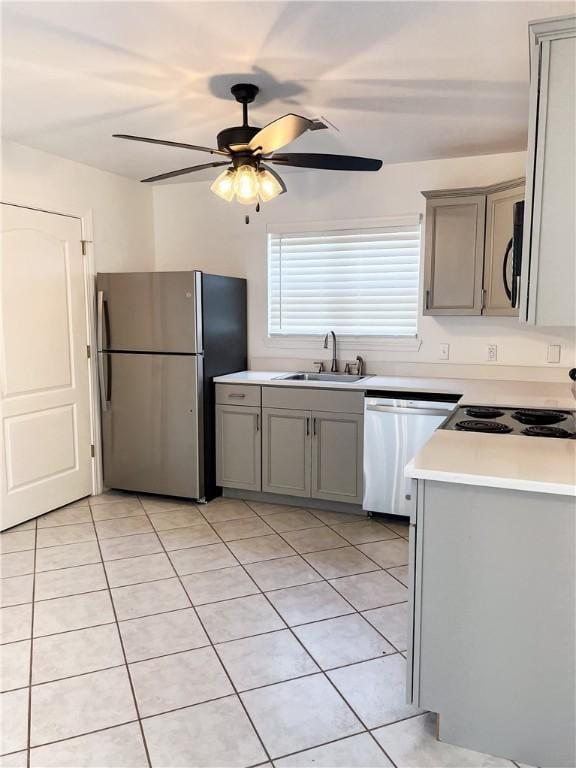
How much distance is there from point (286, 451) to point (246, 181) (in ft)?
6.22

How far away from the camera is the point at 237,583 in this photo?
2779 millimetres

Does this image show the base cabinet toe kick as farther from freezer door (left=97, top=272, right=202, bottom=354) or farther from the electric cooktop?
freezer door (left=97, top=272, right=202, bottom=354)

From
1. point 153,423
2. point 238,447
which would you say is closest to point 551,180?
point 238,447

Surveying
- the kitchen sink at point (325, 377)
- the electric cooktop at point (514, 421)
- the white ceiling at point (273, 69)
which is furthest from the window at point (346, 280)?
the electric cooktop at point (514, 421)

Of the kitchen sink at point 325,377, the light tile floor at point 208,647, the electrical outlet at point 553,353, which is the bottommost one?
the light tile floor at point 208,647

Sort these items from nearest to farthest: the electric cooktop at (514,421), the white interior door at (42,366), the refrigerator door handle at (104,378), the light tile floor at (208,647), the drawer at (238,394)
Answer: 1. the light tile floor at (208,647)
2. the electric cooktop at (514,421)
3. the white interior door at (42,366)
4. the drawer at (238,394)
5. the refrigerator door handle at (104,378)

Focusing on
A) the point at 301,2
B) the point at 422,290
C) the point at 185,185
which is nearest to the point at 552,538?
the point at 301,2

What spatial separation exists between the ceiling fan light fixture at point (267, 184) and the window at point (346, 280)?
1.53 m

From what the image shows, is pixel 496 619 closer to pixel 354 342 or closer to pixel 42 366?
pixel 354 342

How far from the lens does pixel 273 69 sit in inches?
92.1

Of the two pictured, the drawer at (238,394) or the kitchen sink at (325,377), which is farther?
the kitchen sink at (325,377)

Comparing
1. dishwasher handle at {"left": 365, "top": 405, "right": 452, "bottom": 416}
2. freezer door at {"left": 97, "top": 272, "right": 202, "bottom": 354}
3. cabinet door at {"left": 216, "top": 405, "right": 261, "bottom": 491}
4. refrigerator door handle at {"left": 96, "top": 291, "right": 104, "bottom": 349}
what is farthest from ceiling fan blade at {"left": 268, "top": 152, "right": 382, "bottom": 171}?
refrigerator door handle at {"left": 96, "top": 291, "right": 104, "bottom": 349}

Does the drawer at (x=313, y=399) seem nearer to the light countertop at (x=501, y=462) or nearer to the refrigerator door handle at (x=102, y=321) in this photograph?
the refrigerator door handle at (x=102, y=321)

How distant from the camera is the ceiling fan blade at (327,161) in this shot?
245 centimetres
